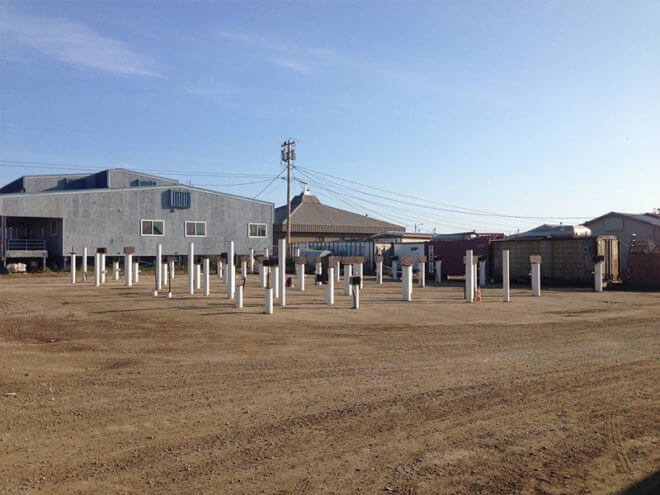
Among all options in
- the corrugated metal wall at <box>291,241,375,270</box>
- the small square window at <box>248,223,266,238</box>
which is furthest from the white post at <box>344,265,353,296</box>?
the small square window at <box>248,223,266,238</box>

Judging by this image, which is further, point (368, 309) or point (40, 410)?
point (368, 309)

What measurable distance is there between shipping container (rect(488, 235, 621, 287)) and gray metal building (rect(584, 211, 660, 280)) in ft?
33.2

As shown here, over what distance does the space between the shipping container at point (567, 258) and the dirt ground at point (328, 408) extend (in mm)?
15798

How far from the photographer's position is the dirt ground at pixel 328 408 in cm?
483

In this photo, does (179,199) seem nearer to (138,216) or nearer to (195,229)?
(195,229)

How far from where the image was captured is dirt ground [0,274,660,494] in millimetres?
4828

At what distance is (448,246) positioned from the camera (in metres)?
35.8

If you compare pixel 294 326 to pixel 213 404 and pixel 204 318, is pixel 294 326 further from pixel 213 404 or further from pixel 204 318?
pixel 213 404

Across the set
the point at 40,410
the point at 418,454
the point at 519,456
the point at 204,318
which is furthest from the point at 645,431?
the point at 204,318

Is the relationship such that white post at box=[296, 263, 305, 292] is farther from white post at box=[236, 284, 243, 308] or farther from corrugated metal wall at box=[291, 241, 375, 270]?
corrugated metal wall at box=[291, 241, 375, 270]

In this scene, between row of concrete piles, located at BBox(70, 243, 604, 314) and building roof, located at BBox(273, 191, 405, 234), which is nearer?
row of concrete piles, located at BBox(70, 243, 604, 314)

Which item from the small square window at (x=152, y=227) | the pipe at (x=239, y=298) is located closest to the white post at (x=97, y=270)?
the pipe at (x=239, y=298)

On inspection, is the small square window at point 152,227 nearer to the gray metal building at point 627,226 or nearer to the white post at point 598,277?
the white post at point 598,277

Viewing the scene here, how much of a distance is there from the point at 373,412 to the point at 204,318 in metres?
9.33
